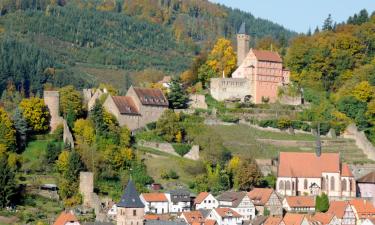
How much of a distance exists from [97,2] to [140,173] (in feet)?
266

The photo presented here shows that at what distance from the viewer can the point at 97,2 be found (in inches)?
5551

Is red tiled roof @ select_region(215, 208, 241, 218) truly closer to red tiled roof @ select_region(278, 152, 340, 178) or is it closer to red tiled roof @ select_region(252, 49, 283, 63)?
red tiled roof @ select_region(278, 152, 340, 178)

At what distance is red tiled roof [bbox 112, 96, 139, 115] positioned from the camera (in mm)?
67562

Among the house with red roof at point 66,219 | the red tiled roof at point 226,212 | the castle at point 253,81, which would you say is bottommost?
the red tiled roof at point 226,212

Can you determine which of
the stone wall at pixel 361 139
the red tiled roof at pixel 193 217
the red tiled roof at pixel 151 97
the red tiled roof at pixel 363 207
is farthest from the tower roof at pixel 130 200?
the stone wall at pixel 361 139

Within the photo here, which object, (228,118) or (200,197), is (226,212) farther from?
(228,118)

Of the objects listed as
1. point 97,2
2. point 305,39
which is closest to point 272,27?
point 97,2

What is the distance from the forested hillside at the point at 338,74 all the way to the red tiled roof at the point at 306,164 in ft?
21.7

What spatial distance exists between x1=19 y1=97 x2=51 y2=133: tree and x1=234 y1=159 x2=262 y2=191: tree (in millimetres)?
12174

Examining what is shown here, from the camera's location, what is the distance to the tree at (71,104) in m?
66.4

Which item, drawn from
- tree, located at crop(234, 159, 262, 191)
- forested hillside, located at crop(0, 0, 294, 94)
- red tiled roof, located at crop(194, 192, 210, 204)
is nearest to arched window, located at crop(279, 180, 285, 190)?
tree, located at crop(234, 159, 262, 191)

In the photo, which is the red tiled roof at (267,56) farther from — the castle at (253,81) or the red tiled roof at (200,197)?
the red tiled roof at (200,197)

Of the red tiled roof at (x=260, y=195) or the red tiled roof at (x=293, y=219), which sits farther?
the red tiled roof at (x=260, y=195)

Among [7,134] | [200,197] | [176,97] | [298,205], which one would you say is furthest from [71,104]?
[298,205]
